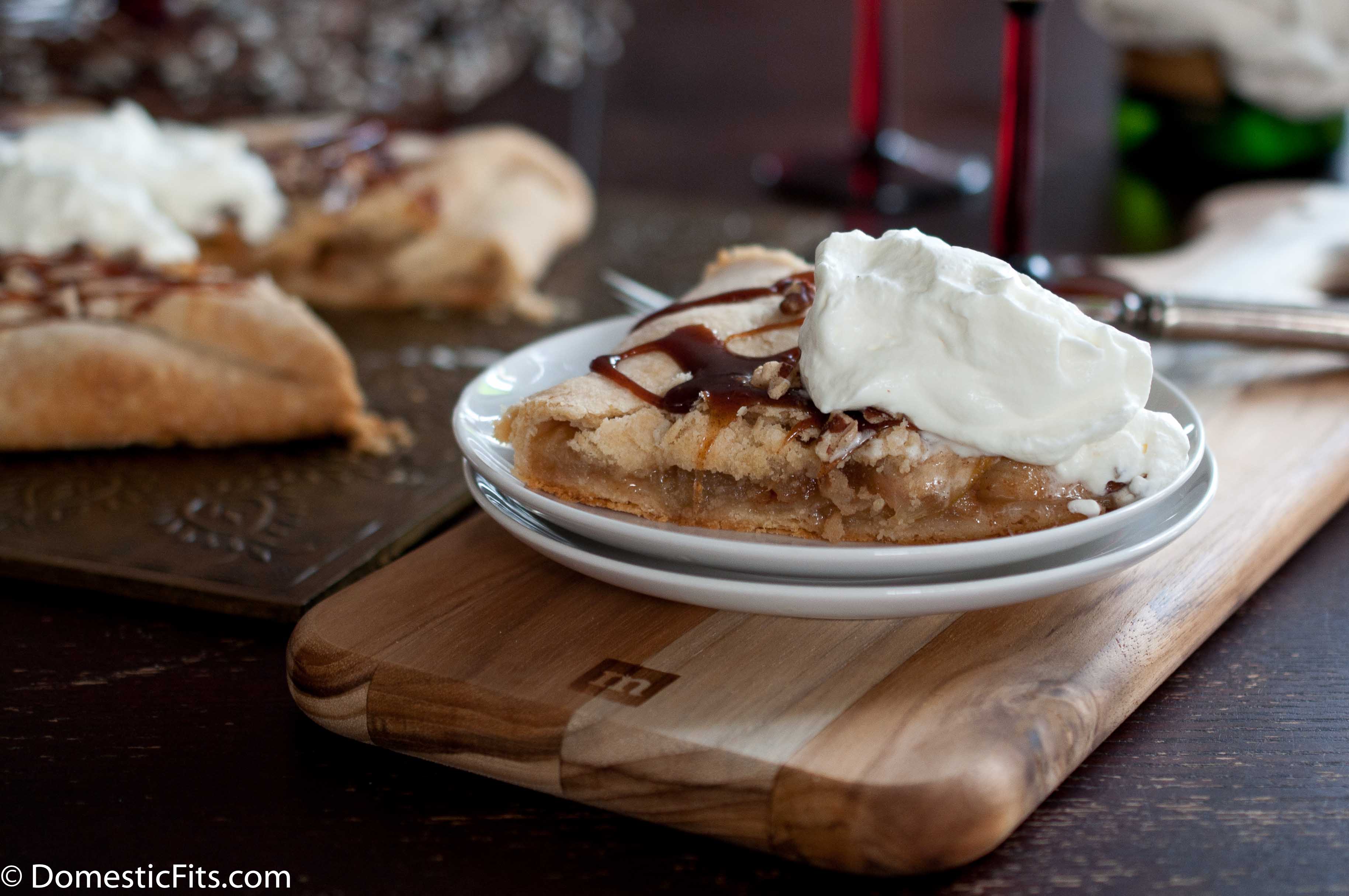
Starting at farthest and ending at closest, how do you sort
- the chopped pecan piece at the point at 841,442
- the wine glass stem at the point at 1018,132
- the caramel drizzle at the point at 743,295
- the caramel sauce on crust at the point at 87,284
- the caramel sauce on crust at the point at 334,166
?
the caramel sauce on crust at the point at 334,166 → the wine glass stem at the point at 1018,132 → the caramel sauce on crust at the point at 87,284 → the caramel drizzle at the point at 743,295 → the chopped pecan piece at the point at 841,442

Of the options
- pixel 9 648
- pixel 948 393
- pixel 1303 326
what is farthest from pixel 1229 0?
pixel 9 648

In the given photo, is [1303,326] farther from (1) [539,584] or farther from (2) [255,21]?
(2) [255,21]

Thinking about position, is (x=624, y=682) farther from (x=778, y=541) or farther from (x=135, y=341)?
(x=135, y=341)

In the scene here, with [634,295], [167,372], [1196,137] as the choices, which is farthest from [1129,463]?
[1196,137]

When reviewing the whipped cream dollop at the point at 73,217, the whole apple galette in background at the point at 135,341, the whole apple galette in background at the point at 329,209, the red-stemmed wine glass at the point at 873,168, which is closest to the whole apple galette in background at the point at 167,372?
the whole apple galette in background at the point at 135,341

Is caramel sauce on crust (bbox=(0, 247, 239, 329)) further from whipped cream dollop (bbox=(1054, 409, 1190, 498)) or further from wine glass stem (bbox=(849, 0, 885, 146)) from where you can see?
wine glass stem (bbox=(849, 0, 885, 146))

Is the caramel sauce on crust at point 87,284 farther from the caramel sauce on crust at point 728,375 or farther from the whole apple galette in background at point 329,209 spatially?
the caramel sauce on crust at point 728,375
